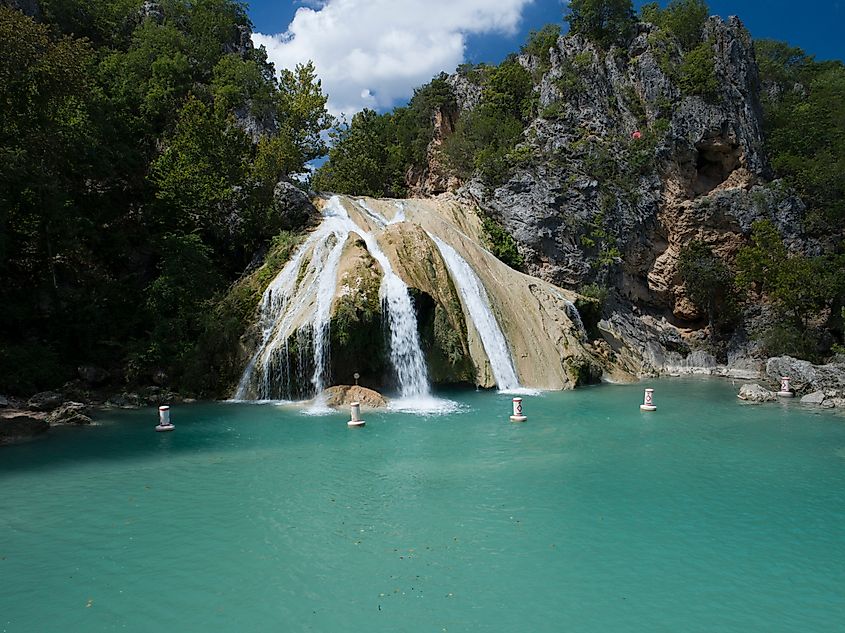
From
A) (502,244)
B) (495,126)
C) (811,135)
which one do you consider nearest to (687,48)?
(811,135)

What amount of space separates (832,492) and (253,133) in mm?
34513

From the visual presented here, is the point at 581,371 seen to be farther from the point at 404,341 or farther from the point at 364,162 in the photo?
the point at 364,162

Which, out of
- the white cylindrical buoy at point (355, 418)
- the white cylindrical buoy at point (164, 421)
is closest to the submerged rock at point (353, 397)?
the white cylindrical buoy at point (355, 418)

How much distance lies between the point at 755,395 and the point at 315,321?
54.1 feet

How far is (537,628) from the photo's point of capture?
20.1 ft

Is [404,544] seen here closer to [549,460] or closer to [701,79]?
[549,460]

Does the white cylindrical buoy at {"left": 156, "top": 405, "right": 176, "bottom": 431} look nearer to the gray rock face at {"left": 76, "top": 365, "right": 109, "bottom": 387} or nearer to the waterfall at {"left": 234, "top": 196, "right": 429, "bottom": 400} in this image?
the waterfall at {"left": 234, "top": 196, "right": 429, "bottom": 400}

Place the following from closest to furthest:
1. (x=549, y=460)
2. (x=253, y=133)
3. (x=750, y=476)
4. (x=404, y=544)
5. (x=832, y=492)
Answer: (x=404, y=544)
(x=832, y=492)
(x=750, y=476)
(x=549, y=460)
(x=253, y=133)

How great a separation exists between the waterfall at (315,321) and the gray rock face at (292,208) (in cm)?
353

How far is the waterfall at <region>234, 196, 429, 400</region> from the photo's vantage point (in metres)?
20.2

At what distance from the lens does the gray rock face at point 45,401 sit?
1760 centimetres

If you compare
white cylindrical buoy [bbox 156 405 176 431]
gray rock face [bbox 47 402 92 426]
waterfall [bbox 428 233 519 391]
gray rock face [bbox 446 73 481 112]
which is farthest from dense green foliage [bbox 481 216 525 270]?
gray rock face [bbox 47 402 92 426]

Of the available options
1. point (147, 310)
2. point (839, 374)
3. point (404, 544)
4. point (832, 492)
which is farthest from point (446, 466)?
point (839, 374)

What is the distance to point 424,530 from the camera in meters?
8.75
